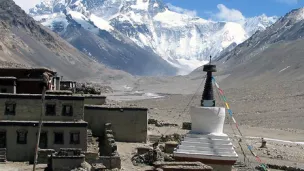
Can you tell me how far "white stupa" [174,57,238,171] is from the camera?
1475cm

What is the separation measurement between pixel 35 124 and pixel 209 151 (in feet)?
52.3

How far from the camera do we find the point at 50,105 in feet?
99.2

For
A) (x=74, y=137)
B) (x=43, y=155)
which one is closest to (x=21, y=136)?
(x=43, y=155)

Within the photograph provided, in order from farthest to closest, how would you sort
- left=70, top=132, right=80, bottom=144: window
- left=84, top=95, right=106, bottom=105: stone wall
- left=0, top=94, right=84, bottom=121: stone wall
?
left=84, top=95, right=106, bottom=105: stone wall < left=0, top=94, right=84, bottom=121: stone wall < left=70, top=132, right=80, bottom=144: window

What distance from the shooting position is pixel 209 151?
14.8m

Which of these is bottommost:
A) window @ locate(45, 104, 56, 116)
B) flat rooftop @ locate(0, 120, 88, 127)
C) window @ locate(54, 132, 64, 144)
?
window @ locate(54, 132, 64, 144)

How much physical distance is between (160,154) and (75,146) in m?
4.46

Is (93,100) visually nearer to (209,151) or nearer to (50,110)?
(50,110)

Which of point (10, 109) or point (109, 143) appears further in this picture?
point (10, 109)

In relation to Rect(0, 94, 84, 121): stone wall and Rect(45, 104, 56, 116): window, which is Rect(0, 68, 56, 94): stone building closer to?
Rect(45, 104, 56, 116): window

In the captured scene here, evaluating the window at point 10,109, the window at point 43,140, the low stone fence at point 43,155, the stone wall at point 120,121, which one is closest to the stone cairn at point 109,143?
the stone wall at point 120,121

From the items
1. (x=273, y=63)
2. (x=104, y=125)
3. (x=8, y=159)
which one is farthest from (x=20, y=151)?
(x=273, y=63)

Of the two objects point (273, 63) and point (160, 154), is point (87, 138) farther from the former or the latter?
point (273, 63)

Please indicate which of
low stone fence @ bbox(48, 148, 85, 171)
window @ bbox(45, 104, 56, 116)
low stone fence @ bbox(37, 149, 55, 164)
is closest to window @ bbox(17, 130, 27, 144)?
window @ bbox(45, 104, 56, 116)
